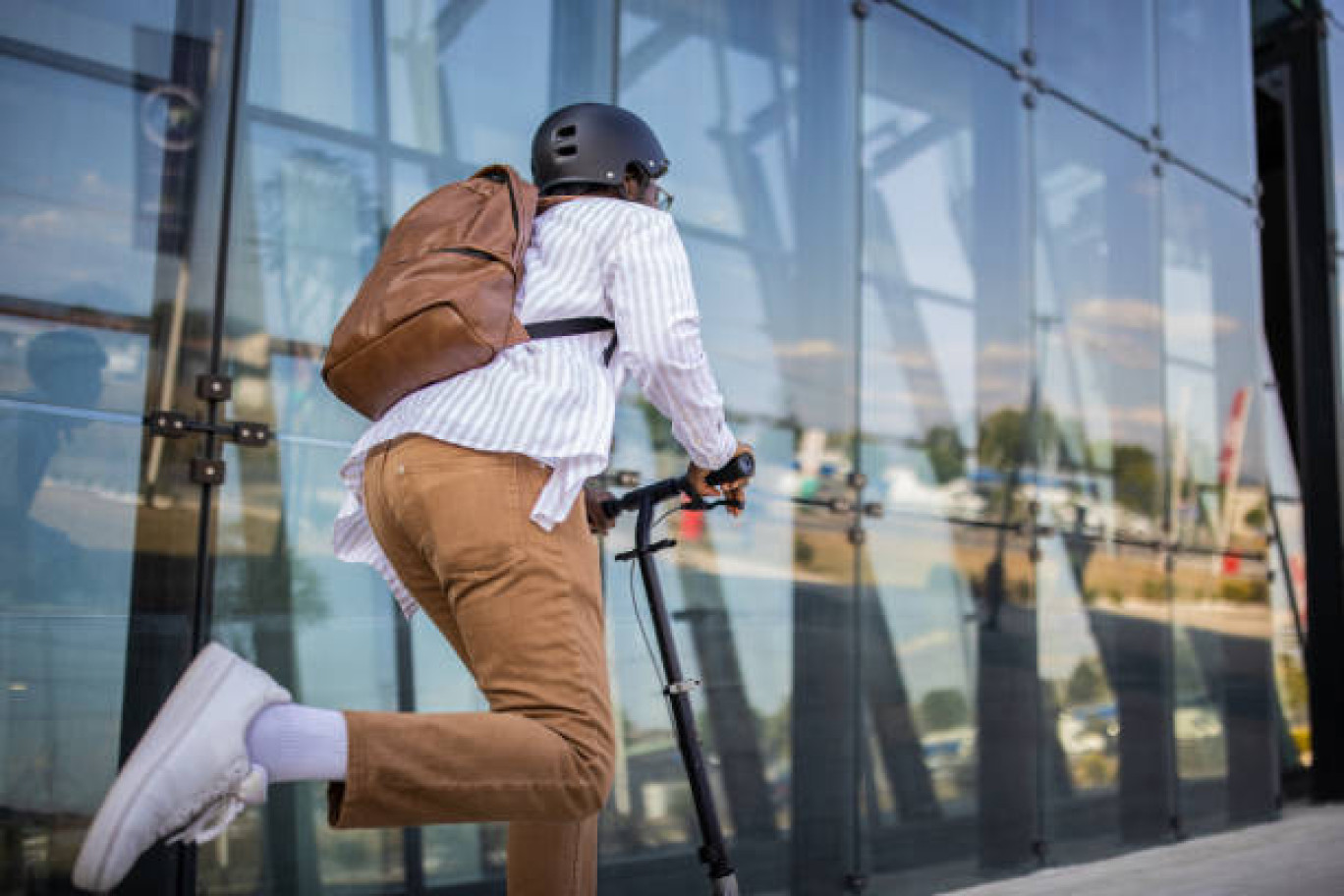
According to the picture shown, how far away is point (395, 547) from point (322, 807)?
1.24 metres

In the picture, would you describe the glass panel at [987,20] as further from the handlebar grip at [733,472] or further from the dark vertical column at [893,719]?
the handlebar grip at [733,472]

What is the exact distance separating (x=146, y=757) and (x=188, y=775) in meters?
0.05

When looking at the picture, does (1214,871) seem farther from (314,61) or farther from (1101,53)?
(314,61)

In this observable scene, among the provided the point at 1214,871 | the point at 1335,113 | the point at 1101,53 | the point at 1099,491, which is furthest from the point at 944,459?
the point at 1335,113

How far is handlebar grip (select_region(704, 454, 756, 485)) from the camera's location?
78.1 inches

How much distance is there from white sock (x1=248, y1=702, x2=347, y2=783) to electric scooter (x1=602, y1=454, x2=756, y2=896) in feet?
2.39

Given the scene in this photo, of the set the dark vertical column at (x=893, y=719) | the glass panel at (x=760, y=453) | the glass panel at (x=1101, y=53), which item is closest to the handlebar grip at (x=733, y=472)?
the glass panel at (x=760, y=453)

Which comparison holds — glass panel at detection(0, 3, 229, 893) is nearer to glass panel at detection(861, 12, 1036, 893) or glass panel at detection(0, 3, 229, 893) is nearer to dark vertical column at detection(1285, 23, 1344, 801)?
glass panel at detection(861, 12, 1036, 893)

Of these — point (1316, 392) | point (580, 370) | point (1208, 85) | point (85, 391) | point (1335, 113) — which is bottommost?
point (580, 370)

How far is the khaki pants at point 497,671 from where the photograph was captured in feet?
4.76

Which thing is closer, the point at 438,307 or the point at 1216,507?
the point at 438,307

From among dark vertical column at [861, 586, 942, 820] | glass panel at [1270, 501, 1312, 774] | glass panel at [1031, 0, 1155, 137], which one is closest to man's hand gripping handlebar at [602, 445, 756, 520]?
dark vertical column at [861, 586, 942, 820]

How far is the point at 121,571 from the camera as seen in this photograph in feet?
8.28

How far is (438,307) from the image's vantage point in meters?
1.70
